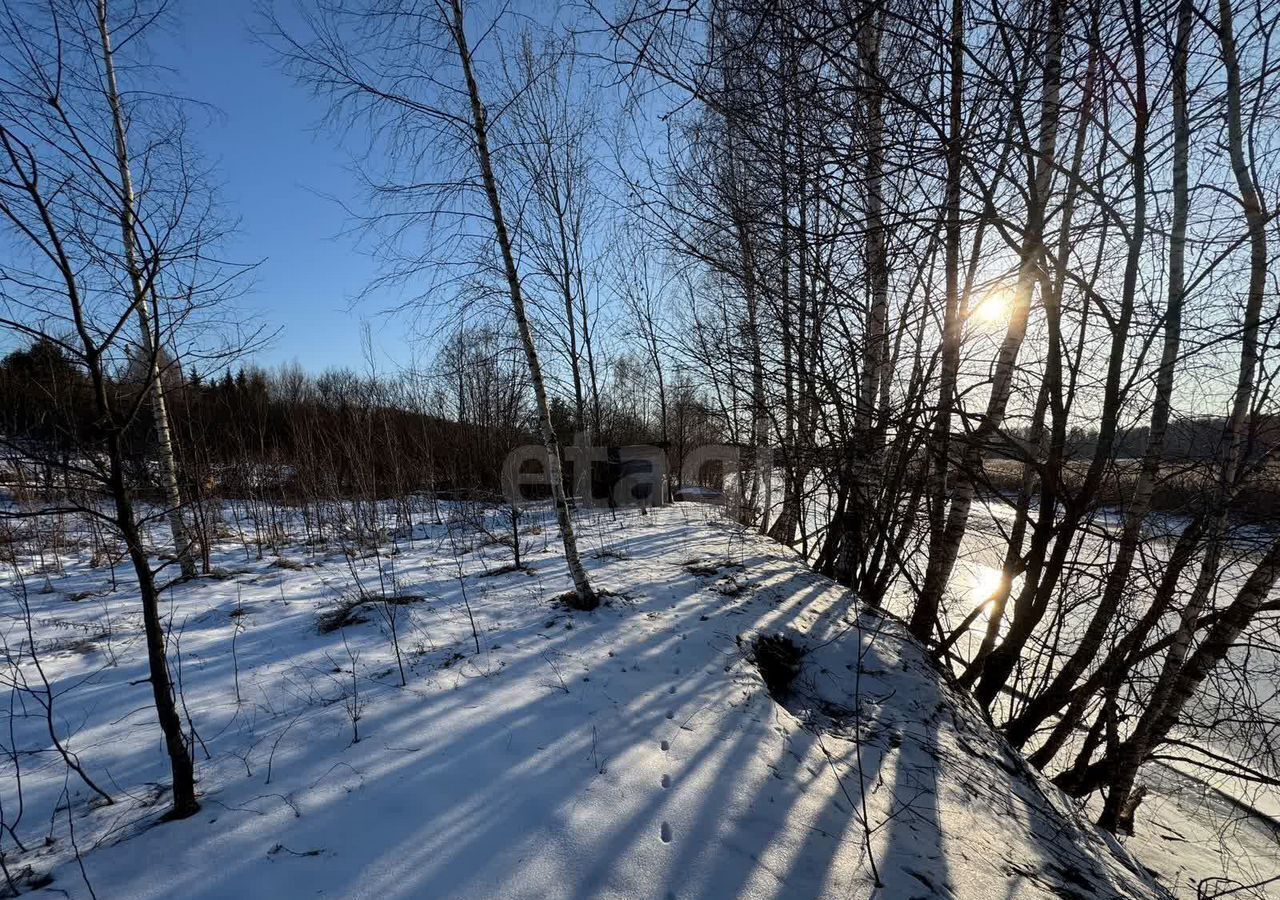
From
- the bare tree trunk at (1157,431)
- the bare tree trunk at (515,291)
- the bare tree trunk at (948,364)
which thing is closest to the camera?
the bare tree trunk at (948,364)

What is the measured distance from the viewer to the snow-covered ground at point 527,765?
1773mm

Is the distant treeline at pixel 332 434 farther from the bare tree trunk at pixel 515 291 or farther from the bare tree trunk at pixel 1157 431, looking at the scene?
the bare tree trunk at pixel 1157 431

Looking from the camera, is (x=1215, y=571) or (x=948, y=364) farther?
(x=948, y=364)

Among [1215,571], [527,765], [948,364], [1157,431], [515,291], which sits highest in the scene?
[515,291]

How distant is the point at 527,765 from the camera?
229 centimetres

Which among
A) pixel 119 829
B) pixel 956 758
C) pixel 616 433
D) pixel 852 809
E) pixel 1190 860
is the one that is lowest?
pixel 1190 860

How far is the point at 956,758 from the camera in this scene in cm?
293

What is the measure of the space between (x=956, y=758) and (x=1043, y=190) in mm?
3702

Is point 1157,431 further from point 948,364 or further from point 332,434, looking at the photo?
point 332,434

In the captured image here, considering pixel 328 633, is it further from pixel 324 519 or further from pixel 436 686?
pixel 324 519

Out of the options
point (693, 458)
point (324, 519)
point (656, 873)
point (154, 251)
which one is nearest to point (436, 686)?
point (656, 873)

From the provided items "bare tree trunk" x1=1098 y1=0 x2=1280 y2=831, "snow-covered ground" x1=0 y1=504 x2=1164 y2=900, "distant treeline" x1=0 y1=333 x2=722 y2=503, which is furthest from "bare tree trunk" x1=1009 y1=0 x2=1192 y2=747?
"distant treeline" x1=0 y1=333 x2=722 y2=503

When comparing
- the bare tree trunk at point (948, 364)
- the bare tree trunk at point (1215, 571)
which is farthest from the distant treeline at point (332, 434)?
the bare tree trunk at point (1215, 571)

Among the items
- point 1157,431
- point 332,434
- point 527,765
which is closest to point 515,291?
point 527,765
